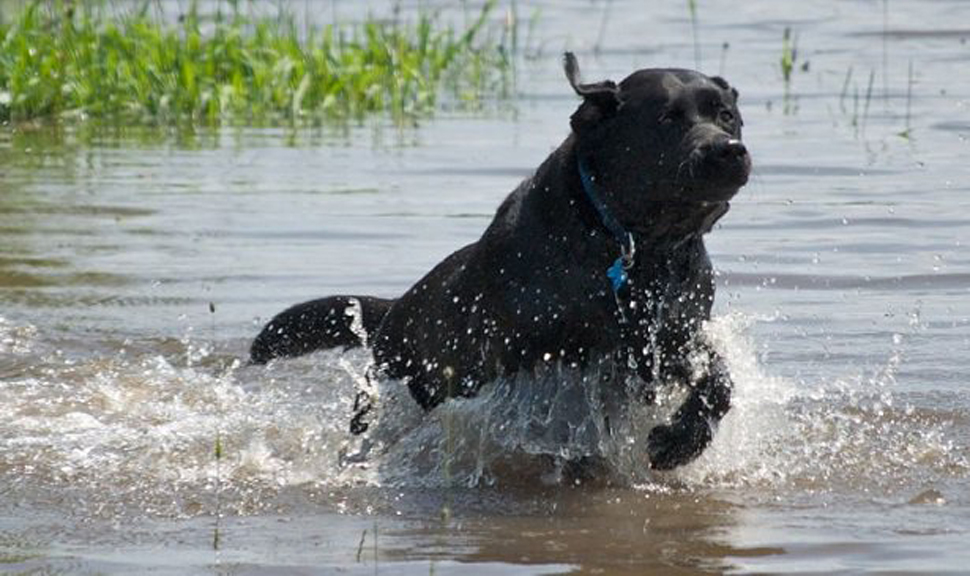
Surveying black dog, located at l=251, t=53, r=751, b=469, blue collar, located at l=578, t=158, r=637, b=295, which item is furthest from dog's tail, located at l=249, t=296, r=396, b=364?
blue collar, located at l=578, t=158, r=637, b=295

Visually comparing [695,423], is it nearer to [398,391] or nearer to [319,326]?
[398,391]

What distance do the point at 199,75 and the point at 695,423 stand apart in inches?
300

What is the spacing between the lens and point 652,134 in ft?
19.7

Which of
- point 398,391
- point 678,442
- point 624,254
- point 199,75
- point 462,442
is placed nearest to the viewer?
point 624,254

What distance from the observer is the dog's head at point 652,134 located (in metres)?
5.86

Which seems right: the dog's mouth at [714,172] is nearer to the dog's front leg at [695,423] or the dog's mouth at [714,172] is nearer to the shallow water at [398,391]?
the dog's front leg at [695,423]

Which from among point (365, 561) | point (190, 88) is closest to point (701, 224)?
point (365, 561)

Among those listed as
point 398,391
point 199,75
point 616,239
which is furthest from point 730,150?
point 199,75

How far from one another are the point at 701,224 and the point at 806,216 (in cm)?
422

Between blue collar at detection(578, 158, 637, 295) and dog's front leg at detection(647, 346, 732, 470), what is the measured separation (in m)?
0.37

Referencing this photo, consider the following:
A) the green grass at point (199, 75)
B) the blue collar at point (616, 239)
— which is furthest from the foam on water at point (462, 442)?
the green grass at point (199, 75)

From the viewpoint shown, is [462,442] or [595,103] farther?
[462,442]

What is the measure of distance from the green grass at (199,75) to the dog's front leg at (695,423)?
7.09 meters

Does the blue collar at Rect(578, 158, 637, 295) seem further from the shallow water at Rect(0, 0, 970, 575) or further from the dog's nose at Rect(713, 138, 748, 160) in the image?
the shallow water at Rect(0, 0, 970, 575)
